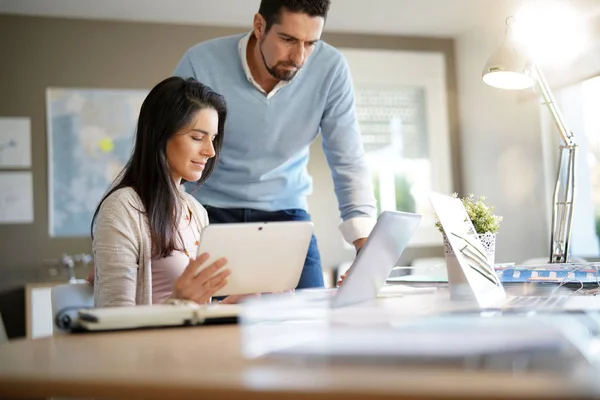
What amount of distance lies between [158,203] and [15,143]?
3.32 m

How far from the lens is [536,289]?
1322 millimetres

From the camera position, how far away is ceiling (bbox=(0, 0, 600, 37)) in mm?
4480

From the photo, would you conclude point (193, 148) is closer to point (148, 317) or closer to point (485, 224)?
point (485, 224)

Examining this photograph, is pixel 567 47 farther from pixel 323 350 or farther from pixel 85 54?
pixel 323 350

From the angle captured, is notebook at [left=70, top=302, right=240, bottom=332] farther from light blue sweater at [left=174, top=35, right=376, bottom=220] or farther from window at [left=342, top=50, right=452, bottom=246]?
window at [left=342, top=50, right=452, bottom=246]

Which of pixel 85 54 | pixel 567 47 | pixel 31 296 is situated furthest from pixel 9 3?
pixel 567 47

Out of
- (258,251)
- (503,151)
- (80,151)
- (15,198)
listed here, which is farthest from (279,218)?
(503,151)

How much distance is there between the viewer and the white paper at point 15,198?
449cm

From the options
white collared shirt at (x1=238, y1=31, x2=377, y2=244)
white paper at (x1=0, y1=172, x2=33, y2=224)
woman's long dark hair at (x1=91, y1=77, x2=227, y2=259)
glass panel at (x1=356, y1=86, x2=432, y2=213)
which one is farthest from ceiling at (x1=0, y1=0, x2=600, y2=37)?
woman's long dark hair at (x1=91, y1=77, x2=227, y2=259)

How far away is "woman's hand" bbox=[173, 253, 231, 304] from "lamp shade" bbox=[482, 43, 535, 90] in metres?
1.15

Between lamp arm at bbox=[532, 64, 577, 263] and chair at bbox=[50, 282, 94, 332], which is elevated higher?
lamp arm at bbox=[532, 64, 577, 263]

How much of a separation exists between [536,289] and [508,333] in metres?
0.83

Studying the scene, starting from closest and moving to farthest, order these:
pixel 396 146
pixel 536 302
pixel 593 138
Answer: pixel 536 302, pixel 593 138, pixel 396 146

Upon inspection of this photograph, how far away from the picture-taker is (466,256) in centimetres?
116
